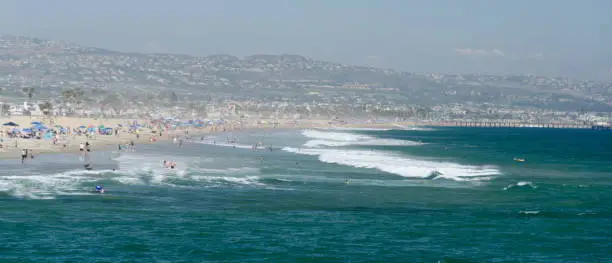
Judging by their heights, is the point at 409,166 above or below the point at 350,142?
above

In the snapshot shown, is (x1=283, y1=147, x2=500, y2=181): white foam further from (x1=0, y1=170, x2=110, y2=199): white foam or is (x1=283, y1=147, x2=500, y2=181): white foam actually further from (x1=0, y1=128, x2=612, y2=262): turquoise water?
(x1=0, y1=170, x2=110, y2=199): white foam

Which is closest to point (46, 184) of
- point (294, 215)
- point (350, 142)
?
point (294, 215)

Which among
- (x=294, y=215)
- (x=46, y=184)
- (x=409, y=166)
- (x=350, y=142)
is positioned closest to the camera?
(x=294, y=215)

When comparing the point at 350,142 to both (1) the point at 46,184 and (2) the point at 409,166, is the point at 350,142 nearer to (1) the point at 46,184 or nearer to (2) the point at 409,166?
(2) the point at 409,166

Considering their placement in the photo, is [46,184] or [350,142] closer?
[46,184]

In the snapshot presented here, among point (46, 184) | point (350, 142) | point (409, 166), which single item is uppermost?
point (46, 184)

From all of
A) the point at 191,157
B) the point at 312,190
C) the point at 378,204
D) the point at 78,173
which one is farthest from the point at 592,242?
the point at 191,157

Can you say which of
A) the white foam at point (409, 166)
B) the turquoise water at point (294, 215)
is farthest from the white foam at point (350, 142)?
the turquoise water at point (294, 215)

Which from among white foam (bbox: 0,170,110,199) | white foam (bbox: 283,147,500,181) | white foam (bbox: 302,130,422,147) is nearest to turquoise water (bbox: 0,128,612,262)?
white foam (bbox: 0,170,110,199)
